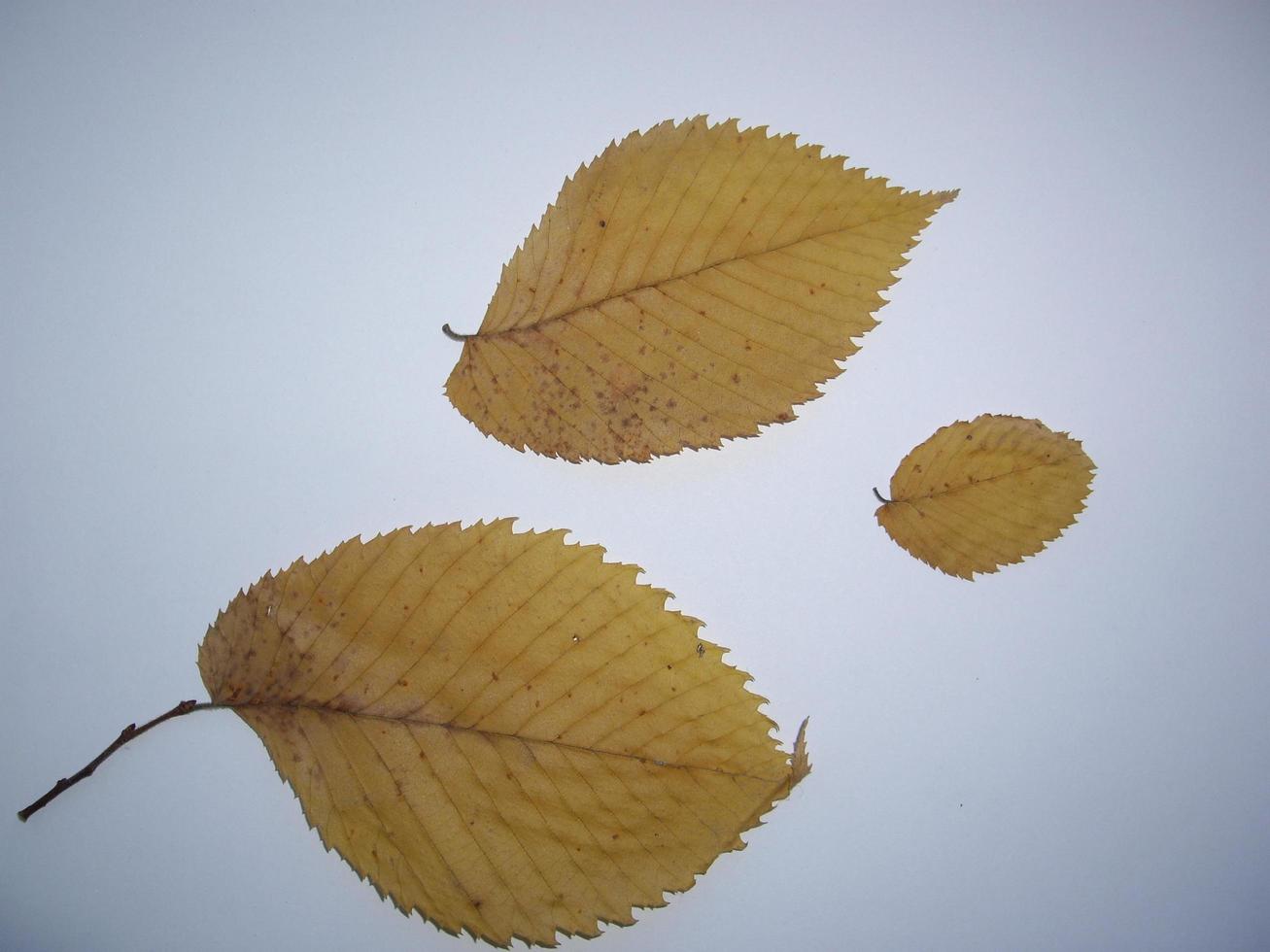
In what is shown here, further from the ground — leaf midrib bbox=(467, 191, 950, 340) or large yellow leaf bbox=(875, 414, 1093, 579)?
leaf midrib bbox=(467, 191, 950, 340)

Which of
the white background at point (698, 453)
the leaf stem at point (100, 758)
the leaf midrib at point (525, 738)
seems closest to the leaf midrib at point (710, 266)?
the white background at point (698, 453)

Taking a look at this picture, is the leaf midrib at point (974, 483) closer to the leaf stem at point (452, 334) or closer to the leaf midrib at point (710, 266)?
the leaf midrib at point (710, 266)

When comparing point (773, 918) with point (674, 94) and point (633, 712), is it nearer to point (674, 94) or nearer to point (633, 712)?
point (633, 712)

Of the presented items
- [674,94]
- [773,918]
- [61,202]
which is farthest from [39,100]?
[773,918]

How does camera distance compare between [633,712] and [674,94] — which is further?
[674,94]

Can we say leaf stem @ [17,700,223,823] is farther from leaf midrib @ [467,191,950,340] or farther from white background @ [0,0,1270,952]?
leaf midrib @ [467,191,950,340]

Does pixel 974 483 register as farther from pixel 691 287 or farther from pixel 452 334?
pixel 452 334

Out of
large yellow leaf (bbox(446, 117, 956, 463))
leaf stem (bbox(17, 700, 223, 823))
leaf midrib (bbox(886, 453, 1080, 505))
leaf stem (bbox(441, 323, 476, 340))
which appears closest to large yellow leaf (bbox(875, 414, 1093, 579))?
leaf midrib (bbox(886, 453, 1080, 505))
